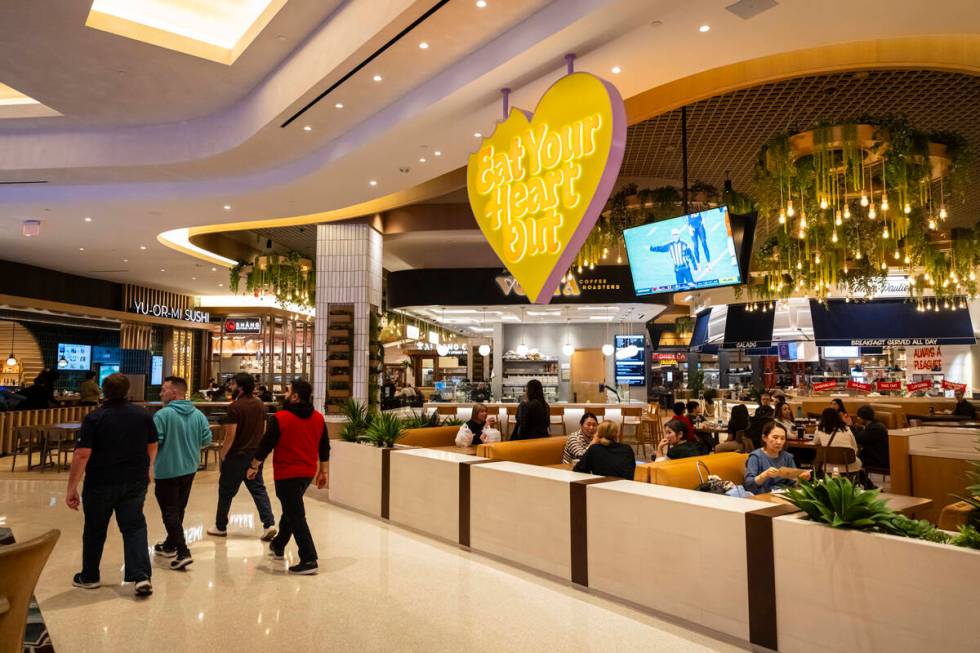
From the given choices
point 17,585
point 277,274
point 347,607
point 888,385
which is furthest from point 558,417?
point 17,585

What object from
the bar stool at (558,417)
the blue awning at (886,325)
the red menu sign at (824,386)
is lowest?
the bar stool at (558,417)

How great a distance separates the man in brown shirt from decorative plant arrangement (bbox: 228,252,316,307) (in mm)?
7232

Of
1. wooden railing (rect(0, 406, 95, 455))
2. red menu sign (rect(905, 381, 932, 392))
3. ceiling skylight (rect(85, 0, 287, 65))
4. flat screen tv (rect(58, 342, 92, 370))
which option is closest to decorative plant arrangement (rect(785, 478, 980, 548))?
ceiling skylight (rect(85, 0, 287, 65))

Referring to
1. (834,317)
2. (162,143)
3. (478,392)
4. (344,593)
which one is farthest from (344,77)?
(834,317)

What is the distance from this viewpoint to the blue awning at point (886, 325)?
17.2 metres

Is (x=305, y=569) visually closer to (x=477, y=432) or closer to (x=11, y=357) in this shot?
(x=477, y=432)

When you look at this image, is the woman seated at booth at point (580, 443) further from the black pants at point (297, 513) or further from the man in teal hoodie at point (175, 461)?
the man in teal hoodie at point (175, 461)

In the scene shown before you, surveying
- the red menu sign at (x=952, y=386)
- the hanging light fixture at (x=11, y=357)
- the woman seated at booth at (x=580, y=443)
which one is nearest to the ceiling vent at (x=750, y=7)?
the woman seated at booth at (x=580, y=443)

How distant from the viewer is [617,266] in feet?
43.3

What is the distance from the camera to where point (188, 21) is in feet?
19.5

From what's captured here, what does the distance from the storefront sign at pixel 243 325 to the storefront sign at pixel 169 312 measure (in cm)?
76

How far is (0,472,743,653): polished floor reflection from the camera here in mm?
3605

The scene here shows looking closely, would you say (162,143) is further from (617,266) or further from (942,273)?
(942,273)

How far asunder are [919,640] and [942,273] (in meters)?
9.20
